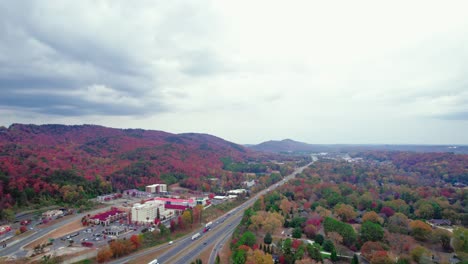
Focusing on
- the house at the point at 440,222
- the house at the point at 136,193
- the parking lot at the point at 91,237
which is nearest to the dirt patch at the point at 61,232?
the parking lot at the point at 91,237

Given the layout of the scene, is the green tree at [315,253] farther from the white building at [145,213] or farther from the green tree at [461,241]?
the white building at [145,213]

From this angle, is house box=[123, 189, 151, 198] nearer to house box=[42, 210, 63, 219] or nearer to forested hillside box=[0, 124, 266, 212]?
forested hillside box=[0, 124, 266, 212]

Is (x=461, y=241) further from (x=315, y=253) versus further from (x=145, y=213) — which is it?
(x=145, y=213)

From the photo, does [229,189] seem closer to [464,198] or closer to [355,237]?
[355,237]

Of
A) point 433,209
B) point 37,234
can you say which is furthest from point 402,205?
point 37,234

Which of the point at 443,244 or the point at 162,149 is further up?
the point at 162,149

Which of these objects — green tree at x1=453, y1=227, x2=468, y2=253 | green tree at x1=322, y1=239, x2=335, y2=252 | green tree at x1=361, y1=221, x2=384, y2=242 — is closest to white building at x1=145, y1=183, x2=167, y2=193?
green tree at x1=322, y1=239, x2=335, y2=252

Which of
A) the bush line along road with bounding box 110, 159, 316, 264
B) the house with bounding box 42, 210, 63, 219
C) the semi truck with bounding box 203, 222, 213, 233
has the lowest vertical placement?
the bush line along road with bounding box 110, 159, 316, 264
